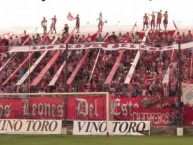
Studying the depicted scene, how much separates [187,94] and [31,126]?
7056 mm

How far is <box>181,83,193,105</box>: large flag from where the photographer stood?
72.8ft

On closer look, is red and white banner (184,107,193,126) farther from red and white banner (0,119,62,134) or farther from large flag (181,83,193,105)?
red and white banner (0,119,62,134)

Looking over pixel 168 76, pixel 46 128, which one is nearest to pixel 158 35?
pixel 168 76

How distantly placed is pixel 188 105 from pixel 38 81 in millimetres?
9680

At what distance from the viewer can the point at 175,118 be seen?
872 inches

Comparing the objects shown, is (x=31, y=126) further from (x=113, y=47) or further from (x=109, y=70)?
(x=109, y=70)

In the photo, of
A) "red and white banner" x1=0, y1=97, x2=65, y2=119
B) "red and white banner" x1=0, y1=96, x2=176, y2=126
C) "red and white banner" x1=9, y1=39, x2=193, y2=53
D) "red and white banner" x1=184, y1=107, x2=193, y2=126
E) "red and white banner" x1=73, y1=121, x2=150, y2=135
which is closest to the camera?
"red and white banner" x1=73, y1=121, x2=150, y2=135

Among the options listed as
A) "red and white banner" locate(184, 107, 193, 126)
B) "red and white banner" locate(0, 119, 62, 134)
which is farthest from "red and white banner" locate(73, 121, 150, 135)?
"red and white banner" locate(184, 107, 193, 126)

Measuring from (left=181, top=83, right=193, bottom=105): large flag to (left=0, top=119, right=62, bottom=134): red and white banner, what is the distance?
18.4ft

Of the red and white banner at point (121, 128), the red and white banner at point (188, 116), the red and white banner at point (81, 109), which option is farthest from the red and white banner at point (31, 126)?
the red and white banner at point (188, 116)

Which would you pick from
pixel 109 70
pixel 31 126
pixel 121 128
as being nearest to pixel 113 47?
pixel 109 70

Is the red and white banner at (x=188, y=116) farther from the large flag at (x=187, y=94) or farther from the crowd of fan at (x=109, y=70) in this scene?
the crowd of fan at (x=109, y=70)

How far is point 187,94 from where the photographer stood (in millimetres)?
22203

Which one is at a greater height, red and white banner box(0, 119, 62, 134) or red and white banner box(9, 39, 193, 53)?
red and white banner box(9, 39, 193, 53)
